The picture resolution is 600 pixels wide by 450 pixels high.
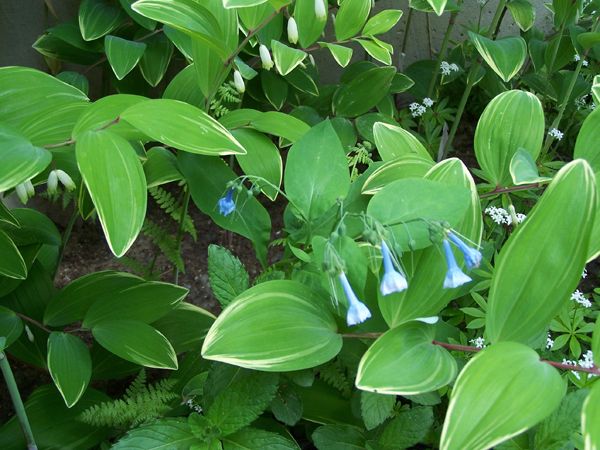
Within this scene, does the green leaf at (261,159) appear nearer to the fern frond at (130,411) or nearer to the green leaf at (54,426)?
the fern frond at (130,411)

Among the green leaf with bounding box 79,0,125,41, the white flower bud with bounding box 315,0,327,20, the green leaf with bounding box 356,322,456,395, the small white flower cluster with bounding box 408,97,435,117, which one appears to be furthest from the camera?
the small white flower cluster with bounding box 408,97,435,117

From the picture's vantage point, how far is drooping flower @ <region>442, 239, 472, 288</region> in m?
0.69

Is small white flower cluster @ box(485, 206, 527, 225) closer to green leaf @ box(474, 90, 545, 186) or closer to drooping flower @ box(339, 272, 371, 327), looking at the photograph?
green leaf @ box(474, 90, 545, 186)

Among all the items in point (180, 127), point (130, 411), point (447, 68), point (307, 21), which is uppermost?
point (307, 21)

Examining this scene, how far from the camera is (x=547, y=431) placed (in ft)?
2.72

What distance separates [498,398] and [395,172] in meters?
0.41

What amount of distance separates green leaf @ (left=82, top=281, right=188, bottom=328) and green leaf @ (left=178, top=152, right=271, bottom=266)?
207 millimetres

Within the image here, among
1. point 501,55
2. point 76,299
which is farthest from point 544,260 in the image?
point 501,55

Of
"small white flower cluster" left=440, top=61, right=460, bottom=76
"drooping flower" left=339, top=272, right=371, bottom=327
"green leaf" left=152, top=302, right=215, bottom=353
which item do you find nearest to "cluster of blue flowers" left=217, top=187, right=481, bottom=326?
"drooping flower" left=339, top=272, right=371, bottom=327

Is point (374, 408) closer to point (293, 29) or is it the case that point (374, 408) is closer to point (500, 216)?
point (500, 216)

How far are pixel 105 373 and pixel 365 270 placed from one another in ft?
2.47

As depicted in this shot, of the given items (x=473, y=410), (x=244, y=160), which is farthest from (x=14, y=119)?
(x=473, y=410)

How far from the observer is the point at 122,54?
1.35m

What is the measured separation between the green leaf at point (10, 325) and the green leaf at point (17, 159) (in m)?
0.44
